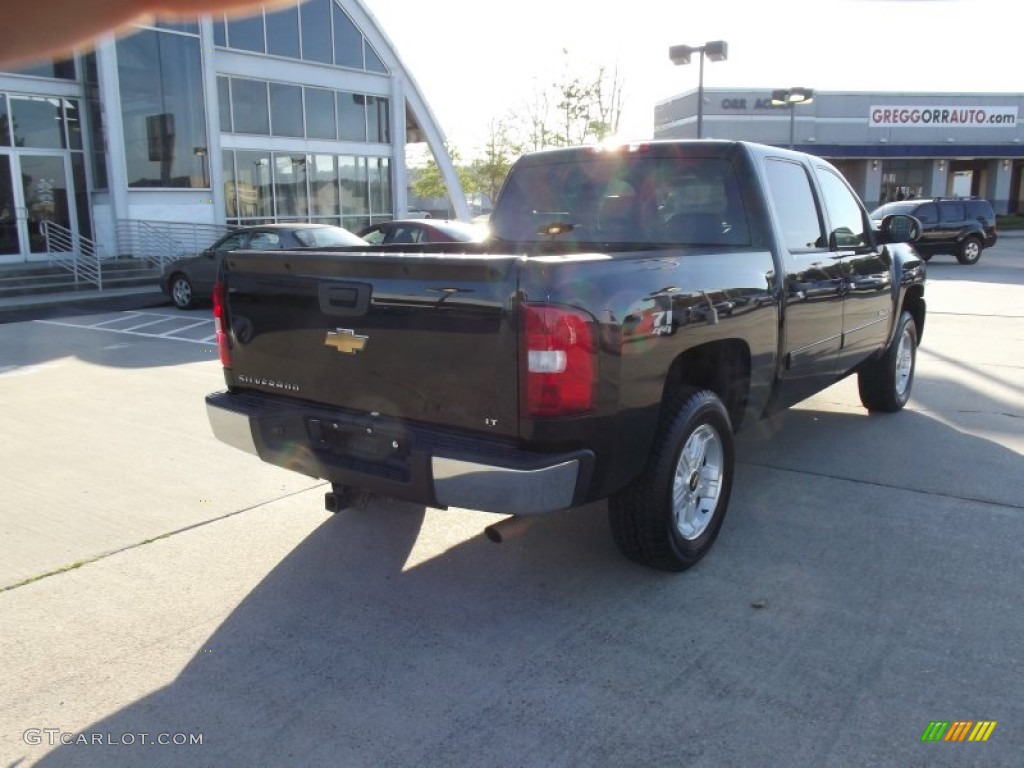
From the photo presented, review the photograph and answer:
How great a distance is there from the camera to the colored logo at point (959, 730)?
2.77 m

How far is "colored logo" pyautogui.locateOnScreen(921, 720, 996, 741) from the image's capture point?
2768 millimetres

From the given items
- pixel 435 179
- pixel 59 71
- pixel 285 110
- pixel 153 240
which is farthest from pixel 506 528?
pixel 435 179

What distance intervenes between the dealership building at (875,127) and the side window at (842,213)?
1553 inches


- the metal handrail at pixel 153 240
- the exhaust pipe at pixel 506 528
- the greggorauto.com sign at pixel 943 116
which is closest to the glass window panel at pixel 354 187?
the metal handrail at pixel 153 240

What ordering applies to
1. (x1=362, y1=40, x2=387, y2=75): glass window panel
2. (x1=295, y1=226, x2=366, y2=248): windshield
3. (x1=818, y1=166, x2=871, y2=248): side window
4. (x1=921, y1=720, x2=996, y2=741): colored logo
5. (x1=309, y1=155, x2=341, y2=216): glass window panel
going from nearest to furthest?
(x1=921, y1=720, x2=996, y2=741): colored logo < (x1=818, y1=166, x2=871, y2=248): side window < (x1=295, y1=226, x2=366, y2=248): windshield < (x1=309, y1=155, x2=341, y2=216): glass window panel < (x1=362, y1=40, x2=387, y2=75): glass window panel

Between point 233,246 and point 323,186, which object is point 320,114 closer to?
point 323,186

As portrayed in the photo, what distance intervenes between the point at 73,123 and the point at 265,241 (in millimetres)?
9330

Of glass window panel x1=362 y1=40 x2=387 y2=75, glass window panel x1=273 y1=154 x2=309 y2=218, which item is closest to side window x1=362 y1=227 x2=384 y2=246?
glass window panel x1=273 y1=154 x2=309 y2=218

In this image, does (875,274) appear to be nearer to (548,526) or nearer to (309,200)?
(548,526)

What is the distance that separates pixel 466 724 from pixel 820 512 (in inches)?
109

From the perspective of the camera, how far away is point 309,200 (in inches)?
960

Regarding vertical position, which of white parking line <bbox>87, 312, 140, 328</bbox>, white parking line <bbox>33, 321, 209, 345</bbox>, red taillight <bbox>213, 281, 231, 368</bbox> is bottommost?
white parking line <bbox>33, 321, 209, 345</bbox>

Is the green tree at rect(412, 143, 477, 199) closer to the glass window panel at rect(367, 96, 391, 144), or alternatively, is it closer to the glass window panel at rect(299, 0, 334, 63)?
the glass window panel at rect(367, 96, 391, 144)

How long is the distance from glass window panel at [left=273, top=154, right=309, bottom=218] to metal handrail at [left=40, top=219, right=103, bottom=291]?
537 cm
